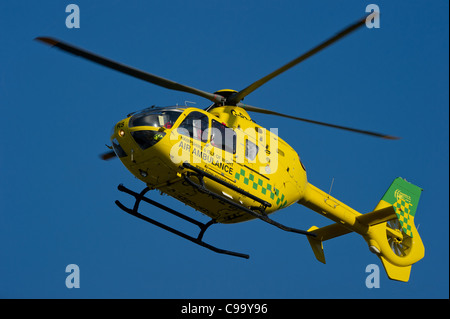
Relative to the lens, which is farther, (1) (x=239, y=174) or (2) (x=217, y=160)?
(1) (x=239, y=174)

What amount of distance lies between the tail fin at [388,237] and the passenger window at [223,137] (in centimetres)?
476

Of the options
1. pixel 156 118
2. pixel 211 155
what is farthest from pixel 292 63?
pixel 156 118

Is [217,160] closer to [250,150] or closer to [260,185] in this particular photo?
[250,150]

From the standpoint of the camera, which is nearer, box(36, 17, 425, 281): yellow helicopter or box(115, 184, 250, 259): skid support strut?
box(36, 17, 425, 281): yellow helicopter

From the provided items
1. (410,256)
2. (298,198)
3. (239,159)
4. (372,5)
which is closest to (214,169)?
(239,159)

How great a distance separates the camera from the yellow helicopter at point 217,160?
1274 centimetres

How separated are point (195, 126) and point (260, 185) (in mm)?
2106

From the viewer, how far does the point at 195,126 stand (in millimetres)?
13055

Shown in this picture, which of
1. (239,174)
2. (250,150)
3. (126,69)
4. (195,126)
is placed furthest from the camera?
(250,150)

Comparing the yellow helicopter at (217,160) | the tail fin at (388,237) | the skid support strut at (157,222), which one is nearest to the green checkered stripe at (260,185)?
the yellow helicopter at (217,160)

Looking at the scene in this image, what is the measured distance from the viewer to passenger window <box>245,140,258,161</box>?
13930mm

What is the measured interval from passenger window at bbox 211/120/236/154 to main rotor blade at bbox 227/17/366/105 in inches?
46.6

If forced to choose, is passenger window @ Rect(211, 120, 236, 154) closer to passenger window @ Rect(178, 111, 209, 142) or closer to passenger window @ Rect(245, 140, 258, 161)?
passenger window @ Rect(178, 111, 209, 142)

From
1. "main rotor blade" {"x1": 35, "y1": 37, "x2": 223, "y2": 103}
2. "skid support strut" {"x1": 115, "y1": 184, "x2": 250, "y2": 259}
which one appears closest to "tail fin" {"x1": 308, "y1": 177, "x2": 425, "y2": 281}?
"skid support strut" {"x1": 115, "y1": 184, "x2": 250, "y2": 259}
